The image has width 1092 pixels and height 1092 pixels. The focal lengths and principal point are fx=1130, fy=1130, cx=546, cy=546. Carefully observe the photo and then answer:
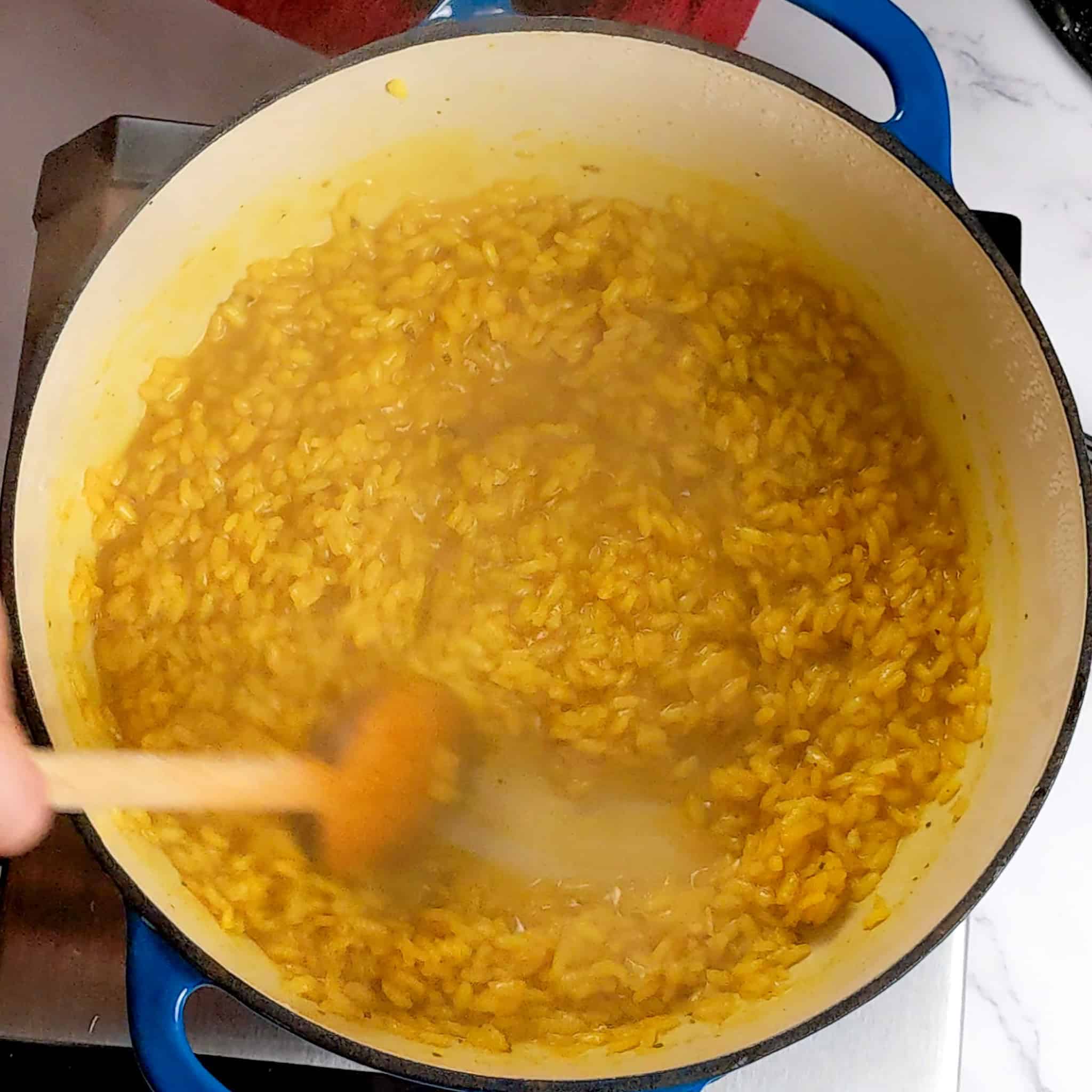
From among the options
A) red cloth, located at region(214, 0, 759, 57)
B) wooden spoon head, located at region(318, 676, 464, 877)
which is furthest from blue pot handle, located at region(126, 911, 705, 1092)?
red cloth, located at region(214, 0, 759, 57)

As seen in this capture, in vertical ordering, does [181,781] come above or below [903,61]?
below

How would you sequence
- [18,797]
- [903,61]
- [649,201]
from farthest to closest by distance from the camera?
1. [649,201]
2. [903,61]
3. [18,797]

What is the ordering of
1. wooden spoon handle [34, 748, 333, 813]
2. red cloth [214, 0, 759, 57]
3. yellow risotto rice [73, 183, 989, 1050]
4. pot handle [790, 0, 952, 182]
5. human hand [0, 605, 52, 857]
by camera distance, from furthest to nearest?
red cloth [214, 0, 759, 57] < yellow risotto rice [73, 183, 989, 1050] < pot handle [790, 0, 952, 182] < wooden spoon handle [34, 748, 333, 813] < human hand [0, 605, 52, 857]

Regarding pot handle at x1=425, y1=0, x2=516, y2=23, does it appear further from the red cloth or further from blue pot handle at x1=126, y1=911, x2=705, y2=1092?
blue pot handle at x1=126, y1=911, x2=705, y2=1092

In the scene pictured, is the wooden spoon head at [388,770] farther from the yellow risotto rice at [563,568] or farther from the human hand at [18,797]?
the human hand at [18,797]

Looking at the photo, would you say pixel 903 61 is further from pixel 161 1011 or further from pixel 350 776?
pixel 161 1011

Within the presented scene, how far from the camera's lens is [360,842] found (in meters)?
1.35

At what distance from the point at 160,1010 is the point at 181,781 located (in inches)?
8.4

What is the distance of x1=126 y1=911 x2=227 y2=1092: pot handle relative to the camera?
3.44 feet

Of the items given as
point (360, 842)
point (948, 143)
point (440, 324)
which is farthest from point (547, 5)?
point (360, 842)

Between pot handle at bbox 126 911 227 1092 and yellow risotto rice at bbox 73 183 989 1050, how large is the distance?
0.54 feet

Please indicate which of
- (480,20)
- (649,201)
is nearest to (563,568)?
(649,201)

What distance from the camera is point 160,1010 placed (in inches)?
41.8

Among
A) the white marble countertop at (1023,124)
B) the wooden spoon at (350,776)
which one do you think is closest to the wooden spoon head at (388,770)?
the wooden spoon at (350,776)
